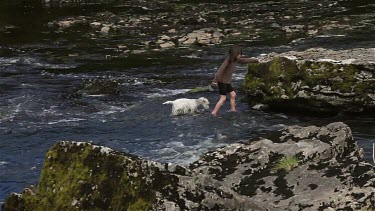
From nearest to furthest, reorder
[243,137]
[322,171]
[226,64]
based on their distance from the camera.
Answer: [322,171] < [243,137] < [226,64]

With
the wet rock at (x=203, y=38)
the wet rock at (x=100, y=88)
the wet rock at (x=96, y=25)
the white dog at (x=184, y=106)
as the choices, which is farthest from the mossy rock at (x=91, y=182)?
the wet rock at (x=96, y=25)

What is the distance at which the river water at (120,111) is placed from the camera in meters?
14.6

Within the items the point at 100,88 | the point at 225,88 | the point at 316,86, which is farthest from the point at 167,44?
the point at 316,86

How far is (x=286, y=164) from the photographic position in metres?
8.58

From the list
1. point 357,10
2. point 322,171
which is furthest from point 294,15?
point 322,171

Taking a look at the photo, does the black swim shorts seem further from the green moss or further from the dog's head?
the green moss

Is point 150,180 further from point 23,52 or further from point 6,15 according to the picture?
point 6,15

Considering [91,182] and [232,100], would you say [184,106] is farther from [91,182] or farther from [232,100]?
[91,182]

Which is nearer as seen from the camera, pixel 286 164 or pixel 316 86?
pixel 286 164

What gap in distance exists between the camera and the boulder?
16016mm

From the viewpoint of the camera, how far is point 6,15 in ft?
149

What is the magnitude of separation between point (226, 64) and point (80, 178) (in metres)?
11.1

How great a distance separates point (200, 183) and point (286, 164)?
2577 millimetres

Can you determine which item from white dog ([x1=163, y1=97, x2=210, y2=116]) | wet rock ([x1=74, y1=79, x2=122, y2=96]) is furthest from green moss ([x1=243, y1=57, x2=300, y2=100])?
wet rock ([x1=74, y1=79, x2=122, y2=96])
